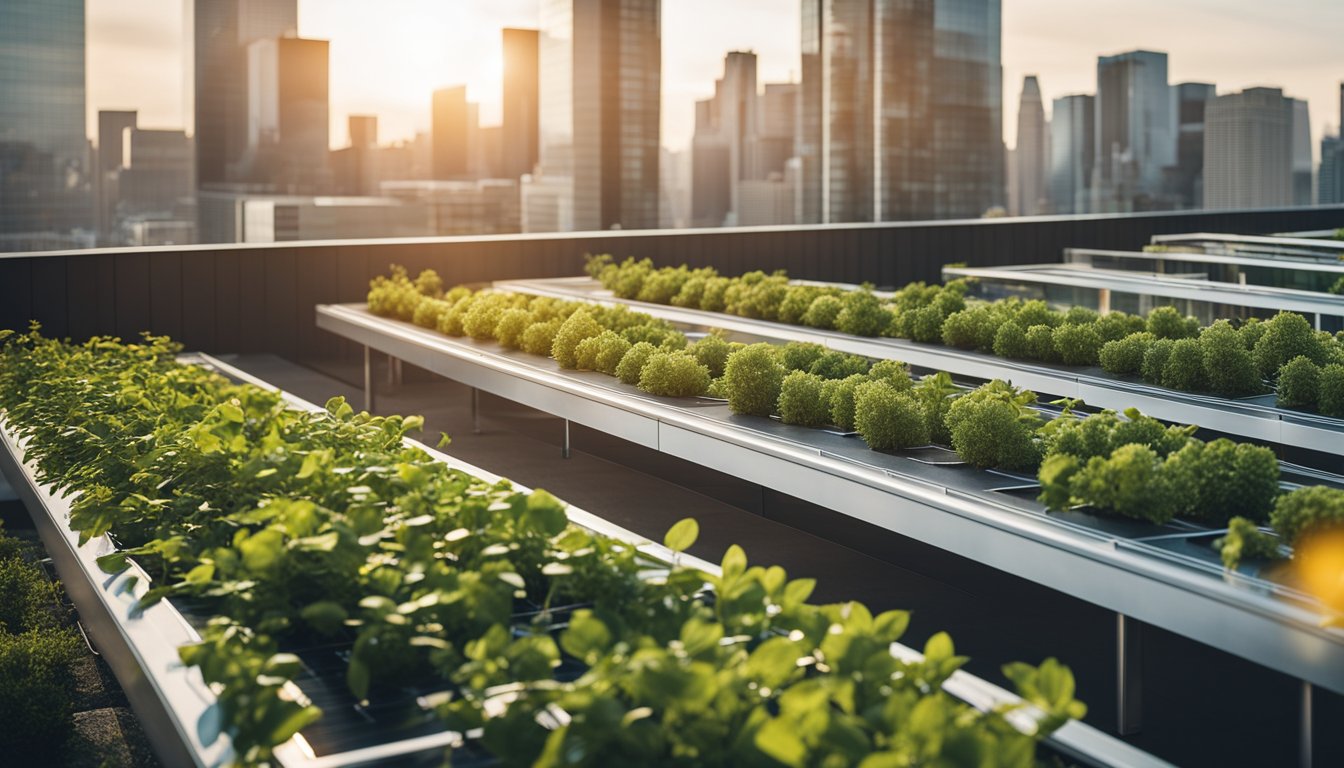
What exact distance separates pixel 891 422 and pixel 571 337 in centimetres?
277

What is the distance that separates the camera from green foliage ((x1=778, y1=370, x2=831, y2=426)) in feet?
17.9

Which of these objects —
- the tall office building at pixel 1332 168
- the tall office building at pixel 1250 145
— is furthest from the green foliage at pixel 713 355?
the tall office building at pixel 1250 145

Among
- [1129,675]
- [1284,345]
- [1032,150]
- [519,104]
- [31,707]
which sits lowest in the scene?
[31,707]

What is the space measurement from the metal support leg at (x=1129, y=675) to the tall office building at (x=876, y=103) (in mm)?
26766

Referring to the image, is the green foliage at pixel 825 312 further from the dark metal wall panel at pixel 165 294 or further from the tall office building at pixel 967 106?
the tall office building at pixel 967 106

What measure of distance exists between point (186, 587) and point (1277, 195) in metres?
57.4

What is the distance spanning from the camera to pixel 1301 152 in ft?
149

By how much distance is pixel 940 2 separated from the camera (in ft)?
100

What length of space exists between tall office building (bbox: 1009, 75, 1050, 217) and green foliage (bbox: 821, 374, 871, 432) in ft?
162

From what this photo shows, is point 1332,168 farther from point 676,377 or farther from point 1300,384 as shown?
point 676,377

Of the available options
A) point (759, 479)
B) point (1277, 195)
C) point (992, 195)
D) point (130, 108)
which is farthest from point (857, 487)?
point (1277, 195)

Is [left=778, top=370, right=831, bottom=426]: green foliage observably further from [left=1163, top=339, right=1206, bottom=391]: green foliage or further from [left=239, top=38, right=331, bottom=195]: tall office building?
[left=239, top=38, right=331, bottom=195]: tall office building

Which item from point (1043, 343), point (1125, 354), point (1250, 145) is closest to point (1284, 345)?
point (1125, 354)

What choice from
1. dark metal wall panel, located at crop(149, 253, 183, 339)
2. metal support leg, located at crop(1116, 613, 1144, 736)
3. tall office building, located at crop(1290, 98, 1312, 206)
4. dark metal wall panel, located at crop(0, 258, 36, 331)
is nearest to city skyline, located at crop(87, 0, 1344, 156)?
tall office building, located at crop(1290, 98, 1312, 206)
